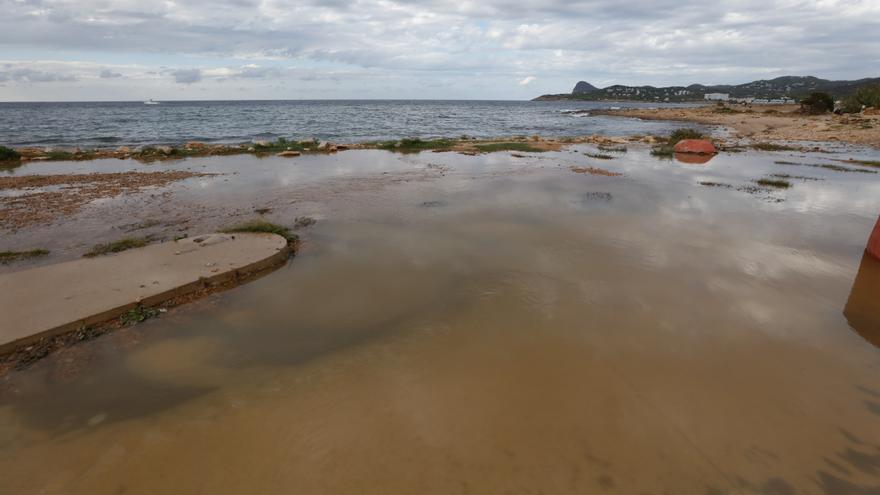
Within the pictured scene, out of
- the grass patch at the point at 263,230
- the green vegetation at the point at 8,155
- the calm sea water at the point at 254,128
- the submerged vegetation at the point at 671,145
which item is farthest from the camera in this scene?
the calm sea water at the point at 254,128

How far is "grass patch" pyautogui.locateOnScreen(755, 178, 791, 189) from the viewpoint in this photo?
50.0ft

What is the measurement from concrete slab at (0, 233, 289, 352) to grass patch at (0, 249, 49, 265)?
1.31 m

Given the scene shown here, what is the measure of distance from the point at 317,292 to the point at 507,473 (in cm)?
443

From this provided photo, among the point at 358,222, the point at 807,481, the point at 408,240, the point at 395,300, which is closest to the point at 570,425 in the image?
the point at 807,481

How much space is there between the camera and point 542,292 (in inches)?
270

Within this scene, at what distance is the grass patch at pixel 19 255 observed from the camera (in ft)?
26.5

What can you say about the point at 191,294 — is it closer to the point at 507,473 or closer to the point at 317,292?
the point at 317,292

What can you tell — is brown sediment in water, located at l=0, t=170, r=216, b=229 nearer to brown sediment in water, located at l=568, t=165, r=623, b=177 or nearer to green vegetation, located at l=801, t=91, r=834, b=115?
brown sediment in water, located at l=568, t=165, r=623, b=177

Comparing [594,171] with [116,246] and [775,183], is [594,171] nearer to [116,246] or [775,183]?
[775,183]

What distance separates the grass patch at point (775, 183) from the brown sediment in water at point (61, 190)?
871 inches

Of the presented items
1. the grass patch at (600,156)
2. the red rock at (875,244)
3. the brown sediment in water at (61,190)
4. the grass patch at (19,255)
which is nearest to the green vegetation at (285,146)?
the brown sediment in water at (61,190)

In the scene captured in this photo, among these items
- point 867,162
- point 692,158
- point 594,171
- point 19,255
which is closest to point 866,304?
point 594,171

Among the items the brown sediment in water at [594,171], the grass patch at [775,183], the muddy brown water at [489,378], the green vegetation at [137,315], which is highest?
the brown sediment in water at [594,171]

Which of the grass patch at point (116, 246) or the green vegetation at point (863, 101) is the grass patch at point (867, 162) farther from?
the green vegetation at point (863, 101)
